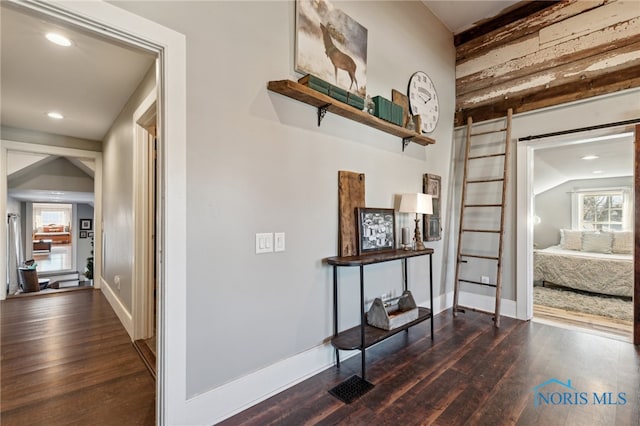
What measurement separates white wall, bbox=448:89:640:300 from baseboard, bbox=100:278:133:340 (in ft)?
12.6

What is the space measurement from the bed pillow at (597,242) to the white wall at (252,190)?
213 inches

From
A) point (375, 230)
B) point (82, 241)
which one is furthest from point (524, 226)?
point (82, 241)

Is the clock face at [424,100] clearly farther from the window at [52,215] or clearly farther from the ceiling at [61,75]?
the window at [52,215]

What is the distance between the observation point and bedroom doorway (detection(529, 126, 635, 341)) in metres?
3.36

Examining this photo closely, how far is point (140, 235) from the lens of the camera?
2729mm

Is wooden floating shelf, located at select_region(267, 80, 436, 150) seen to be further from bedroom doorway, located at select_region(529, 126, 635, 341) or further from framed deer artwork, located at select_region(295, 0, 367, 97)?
bedroom doorway, located at select_region(529, 126, 635, 341)

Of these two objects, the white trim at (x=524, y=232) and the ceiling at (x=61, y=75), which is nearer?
the ceiling at (x=61, y=75)

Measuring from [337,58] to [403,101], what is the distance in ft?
3.50

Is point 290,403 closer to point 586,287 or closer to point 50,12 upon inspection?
point 50,12

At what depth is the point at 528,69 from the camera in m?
3.33

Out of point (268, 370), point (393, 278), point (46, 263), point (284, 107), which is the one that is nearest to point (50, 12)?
point (284, 107)

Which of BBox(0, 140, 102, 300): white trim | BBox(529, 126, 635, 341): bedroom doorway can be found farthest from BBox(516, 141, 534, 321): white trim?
BBox(0, 140, 102, 300): white trim

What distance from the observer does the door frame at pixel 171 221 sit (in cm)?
144

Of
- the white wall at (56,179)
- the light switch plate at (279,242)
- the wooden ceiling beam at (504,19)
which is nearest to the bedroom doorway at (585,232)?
the wooden ceiling beam at (504,19)
